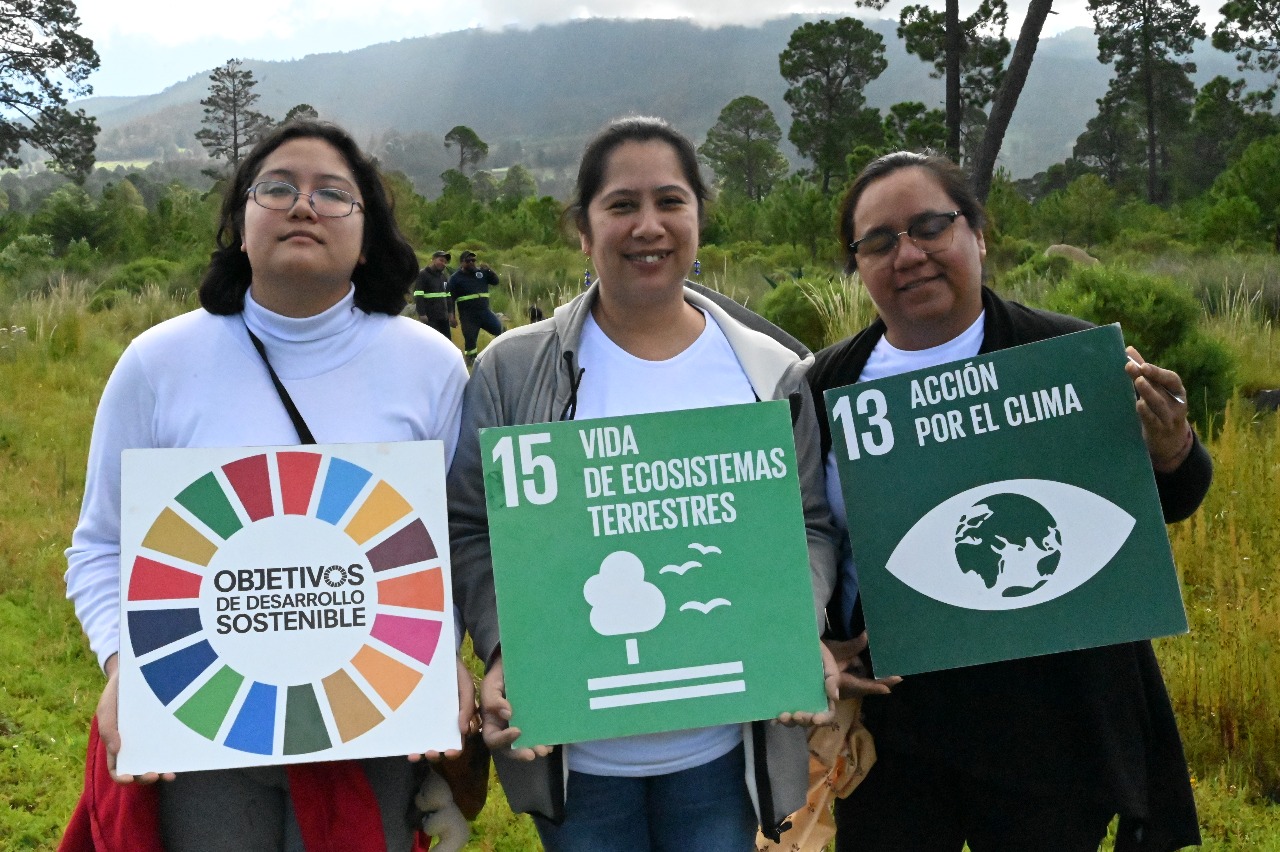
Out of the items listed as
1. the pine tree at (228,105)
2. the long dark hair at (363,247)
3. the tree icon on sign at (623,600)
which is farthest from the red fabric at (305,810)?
the pine tree at (228,105)

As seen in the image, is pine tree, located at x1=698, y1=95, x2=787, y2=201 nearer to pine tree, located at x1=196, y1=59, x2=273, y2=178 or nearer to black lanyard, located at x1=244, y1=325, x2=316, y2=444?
pine tree, located at x1=196, y1=59, x2=273, y2=178

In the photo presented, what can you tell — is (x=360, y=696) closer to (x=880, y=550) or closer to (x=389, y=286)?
(x=389, y=286)

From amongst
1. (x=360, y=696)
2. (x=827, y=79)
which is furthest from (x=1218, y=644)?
(x=827, y=79)

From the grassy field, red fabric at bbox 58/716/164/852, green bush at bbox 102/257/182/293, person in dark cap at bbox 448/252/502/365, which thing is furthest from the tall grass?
green bush at bbox 102/257/182/293

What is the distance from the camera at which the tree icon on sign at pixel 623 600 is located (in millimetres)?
2205

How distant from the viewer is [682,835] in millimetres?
2309

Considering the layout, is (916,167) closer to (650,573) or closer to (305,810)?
(650,573)

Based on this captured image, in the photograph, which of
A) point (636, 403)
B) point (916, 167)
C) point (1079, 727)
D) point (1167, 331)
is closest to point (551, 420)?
point (636, 403)

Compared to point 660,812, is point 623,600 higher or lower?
higher

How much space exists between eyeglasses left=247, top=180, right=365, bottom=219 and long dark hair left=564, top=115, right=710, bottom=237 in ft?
1.85

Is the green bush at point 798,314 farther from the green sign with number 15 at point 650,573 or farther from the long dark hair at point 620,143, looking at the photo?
the green sign with number 15 at point 650,573

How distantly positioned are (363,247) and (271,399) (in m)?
0.47

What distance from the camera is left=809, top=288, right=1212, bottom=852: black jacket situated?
2348 mm

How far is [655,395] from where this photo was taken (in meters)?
2.39
